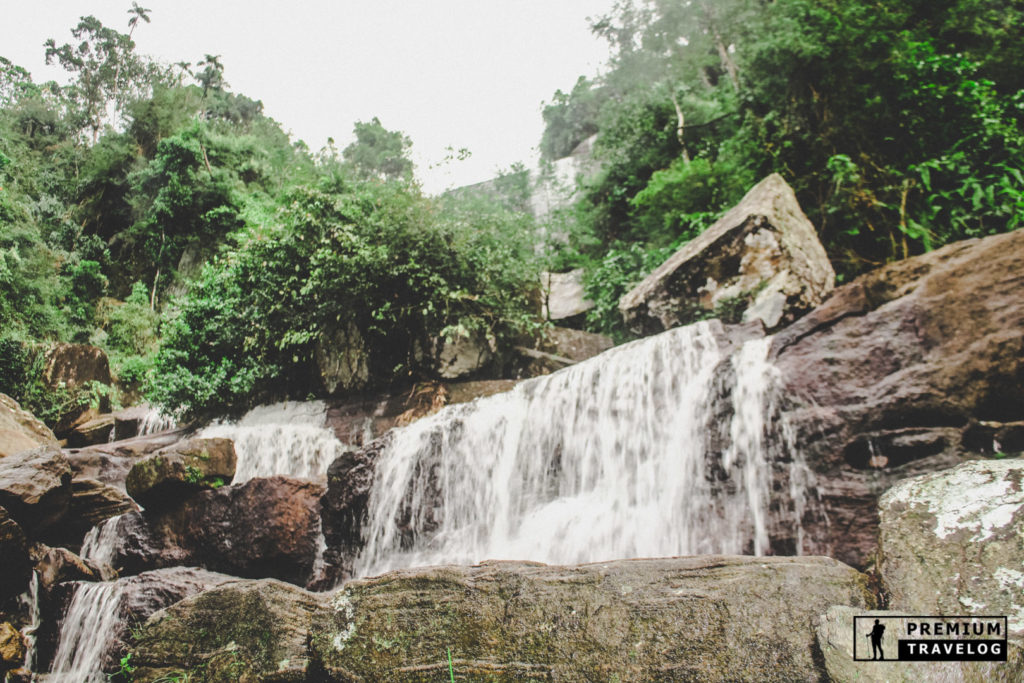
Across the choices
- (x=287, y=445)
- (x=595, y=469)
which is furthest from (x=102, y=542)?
(x=595, y=469)

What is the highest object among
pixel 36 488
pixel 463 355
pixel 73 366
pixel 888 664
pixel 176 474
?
pixel 463 355

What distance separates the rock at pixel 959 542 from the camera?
2164 mm

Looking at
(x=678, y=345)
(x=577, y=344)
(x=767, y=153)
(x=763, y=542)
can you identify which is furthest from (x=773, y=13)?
(x=763, y=542)

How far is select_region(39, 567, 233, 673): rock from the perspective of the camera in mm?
4961

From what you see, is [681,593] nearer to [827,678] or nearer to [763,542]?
[827,678]

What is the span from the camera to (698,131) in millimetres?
14102

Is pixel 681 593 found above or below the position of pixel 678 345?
below

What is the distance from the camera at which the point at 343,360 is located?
36.1ft

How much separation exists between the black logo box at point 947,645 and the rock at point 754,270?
17.7ft

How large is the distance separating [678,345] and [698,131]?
32.5 ft

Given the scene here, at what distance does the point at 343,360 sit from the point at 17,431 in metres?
5.08

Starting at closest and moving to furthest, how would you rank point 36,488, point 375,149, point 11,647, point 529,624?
point 529,624 → point 11,647 → point 36,488 → point 375,149

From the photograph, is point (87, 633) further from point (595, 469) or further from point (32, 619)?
point (595, 469)

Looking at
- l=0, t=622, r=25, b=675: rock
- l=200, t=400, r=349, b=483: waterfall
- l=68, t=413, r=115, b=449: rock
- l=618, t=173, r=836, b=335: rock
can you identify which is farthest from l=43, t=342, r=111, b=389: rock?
l=618, t=173, r=836, b=335: rock
